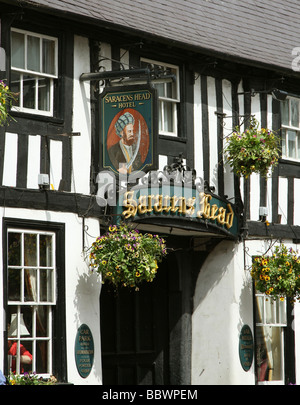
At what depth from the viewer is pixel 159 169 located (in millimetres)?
14492

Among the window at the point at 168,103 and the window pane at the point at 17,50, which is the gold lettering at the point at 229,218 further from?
the window pane at the point at 17,50

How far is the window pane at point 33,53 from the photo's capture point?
43.1ft

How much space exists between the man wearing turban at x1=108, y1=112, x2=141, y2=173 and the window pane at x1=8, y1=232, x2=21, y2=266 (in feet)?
5.53

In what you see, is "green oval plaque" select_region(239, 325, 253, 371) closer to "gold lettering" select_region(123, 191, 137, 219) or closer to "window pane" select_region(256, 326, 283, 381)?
"window pane" select_region(256, 326, 283, 381)

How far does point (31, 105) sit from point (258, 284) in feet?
15.0

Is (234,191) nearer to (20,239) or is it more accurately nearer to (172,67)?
(172,67)

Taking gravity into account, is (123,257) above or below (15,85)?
below

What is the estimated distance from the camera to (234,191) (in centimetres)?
1580

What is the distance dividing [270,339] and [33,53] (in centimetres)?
621

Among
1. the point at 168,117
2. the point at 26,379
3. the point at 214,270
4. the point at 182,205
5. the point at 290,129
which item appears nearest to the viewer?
the point at 26,379

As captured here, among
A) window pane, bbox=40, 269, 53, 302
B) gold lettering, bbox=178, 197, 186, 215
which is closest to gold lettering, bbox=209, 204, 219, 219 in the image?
gold lettering, bbox=178, 197, 186, 215

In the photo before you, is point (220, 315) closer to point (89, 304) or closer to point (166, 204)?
point (166, 204)

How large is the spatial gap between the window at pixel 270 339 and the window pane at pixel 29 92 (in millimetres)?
5157

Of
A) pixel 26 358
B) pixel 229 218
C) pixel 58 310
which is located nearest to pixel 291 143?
pixel 229 218
